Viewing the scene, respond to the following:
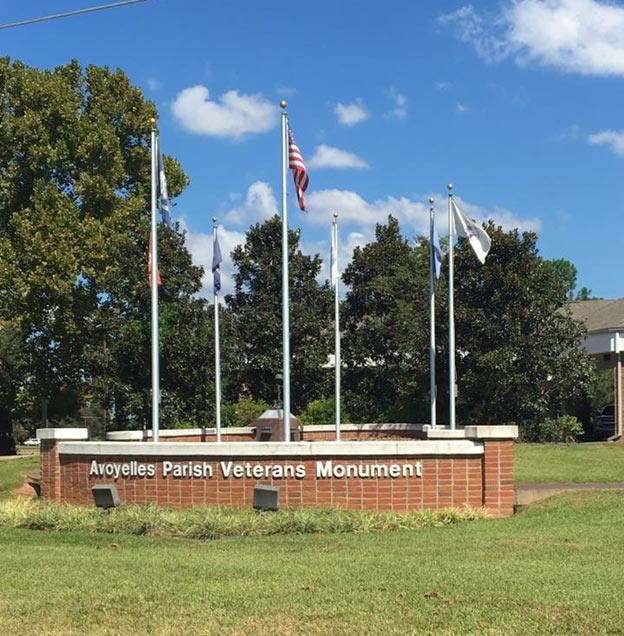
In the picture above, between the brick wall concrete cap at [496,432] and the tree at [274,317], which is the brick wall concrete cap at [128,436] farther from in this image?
the brick wall concrete cap at [496,432]

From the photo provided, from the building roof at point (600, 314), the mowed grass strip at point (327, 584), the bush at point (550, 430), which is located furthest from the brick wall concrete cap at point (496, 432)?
the building roof at point (600, 314)

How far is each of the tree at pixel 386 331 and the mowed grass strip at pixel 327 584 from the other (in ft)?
62.6

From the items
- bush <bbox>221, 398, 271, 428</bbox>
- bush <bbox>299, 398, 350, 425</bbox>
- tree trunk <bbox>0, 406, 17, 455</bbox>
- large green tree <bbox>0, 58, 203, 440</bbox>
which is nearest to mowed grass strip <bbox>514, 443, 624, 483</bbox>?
bush <bbox>299, 398, 350, 425</bbox>

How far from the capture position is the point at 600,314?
37844 millimetres

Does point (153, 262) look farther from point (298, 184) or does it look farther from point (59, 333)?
point (59, 333)

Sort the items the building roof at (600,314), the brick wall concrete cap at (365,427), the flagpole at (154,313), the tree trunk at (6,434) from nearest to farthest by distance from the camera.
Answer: the flagpole at (154,313), the brick wall concrete cap at (365,427), the building roof at (600,314), the tree trunk at (6,434)

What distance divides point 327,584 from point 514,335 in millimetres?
21057

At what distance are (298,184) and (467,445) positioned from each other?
236 inches

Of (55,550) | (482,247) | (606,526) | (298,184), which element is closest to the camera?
(55,550)

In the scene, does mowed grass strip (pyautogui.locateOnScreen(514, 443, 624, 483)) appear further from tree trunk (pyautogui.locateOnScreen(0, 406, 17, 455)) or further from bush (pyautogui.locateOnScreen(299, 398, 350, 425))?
tree trunk (pyautogui.locateOnScreen(0, 406, 17, 455))

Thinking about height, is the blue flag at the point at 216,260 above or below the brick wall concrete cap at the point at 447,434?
above

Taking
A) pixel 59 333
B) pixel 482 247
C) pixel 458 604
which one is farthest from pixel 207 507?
pixel 59 333

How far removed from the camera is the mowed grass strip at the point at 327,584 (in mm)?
5992

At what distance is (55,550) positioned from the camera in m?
9.98
